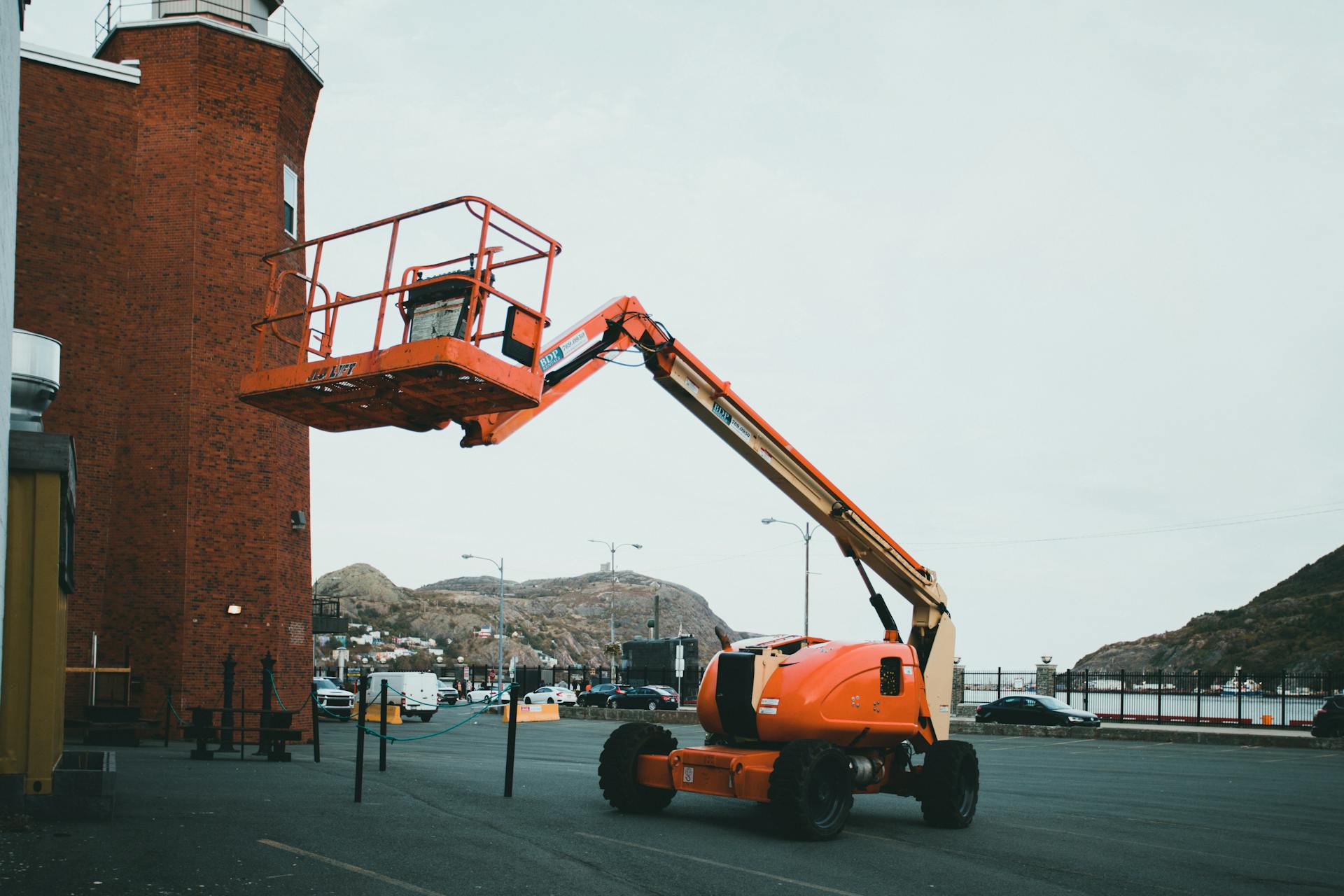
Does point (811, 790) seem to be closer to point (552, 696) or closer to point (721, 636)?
point (721, 636)

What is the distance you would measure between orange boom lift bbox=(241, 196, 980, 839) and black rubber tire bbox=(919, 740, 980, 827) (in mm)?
22

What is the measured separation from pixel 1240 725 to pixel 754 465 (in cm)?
3221

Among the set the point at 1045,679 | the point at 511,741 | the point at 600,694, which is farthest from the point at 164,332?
the point at 1045,679

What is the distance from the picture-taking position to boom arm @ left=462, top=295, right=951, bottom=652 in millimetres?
12047

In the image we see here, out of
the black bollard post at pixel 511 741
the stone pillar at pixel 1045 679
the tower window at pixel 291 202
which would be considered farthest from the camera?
the stone pillar at pixel 1045 679

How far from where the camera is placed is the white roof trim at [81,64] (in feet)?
85.6

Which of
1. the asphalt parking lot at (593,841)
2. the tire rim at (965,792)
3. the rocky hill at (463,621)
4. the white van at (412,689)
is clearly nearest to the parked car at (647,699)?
the white van at (412,689)

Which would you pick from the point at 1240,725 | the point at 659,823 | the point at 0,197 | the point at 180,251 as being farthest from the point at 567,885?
the point at 1240,725

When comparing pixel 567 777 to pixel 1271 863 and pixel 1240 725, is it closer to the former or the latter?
pixel 1271 863

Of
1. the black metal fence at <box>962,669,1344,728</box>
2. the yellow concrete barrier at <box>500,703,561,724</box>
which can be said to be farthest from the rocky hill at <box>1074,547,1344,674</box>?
the yellow concrete barrier at <box>500,703,561,724</box>

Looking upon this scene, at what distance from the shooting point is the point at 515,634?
157375mm

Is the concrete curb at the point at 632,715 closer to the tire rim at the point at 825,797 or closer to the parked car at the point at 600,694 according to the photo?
the parked car at the point at 600,694

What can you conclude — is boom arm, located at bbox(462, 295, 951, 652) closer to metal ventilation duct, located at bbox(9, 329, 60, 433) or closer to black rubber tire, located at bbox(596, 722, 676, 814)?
black rubber tire, located at bbox(596, 722, 676, 814)

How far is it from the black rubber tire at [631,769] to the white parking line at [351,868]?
3725mm
